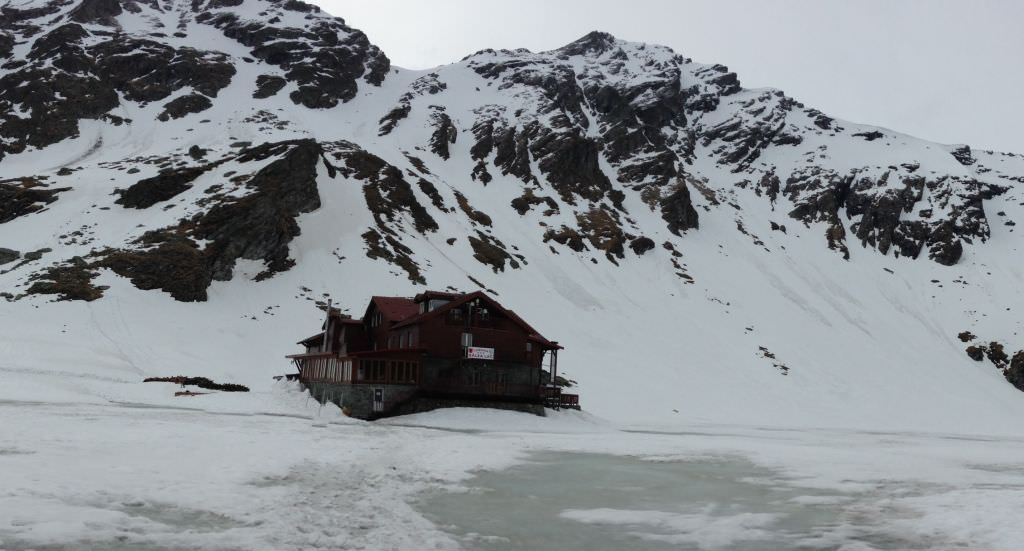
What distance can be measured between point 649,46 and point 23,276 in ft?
562

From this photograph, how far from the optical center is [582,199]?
11506cm

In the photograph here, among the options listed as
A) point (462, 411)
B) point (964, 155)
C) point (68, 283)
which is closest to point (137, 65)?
point (68, 283)

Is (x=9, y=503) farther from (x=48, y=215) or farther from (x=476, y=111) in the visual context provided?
(x=476, y=111)

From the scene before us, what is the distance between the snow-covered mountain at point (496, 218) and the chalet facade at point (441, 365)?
10.4 meters

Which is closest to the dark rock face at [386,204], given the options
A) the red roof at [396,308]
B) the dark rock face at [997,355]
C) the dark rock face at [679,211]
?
the red roof at [396,308]

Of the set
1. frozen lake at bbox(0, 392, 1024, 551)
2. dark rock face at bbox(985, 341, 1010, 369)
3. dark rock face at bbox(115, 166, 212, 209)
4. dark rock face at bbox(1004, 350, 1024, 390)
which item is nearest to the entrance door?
frozen lake at bbox(0, 392, 1024, 551)

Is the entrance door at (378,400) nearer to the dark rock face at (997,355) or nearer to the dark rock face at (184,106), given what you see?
the dark rock face at (997,355)

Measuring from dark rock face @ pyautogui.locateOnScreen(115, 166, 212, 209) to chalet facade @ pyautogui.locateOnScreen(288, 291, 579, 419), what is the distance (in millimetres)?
42480

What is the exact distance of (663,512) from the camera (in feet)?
43.9

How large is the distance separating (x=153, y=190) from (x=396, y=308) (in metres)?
46.9

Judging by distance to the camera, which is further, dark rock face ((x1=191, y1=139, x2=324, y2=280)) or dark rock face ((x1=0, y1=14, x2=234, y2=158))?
dark rock face ((x1=0, y1=14, x2=234, y2=158))

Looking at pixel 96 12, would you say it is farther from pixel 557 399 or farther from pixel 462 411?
pixel 557 399

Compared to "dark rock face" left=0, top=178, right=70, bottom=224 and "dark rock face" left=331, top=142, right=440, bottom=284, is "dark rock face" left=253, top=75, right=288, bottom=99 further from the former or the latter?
"dark rock face" left=0, top=178, right=70, bottom=224

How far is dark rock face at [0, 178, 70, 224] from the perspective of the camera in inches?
2808
